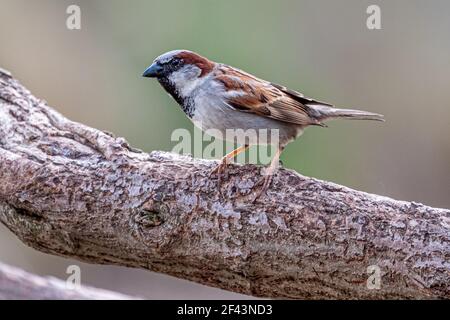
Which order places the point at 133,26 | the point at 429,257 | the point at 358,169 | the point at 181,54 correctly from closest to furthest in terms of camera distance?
1. the point at 429,257
2. the point at 181,54
3. the point at 358,169
4. the point at 133,26

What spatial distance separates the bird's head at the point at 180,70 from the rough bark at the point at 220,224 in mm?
481

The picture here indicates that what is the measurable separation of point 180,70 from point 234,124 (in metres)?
0.44

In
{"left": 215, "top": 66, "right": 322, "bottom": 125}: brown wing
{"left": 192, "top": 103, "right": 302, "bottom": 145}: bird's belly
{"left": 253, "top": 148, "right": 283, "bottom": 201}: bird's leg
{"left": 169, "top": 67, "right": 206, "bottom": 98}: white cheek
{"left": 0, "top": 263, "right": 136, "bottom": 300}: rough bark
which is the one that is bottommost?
{"left": 0, "top": 263, "right": 136, "bottom": 300}: rough bark

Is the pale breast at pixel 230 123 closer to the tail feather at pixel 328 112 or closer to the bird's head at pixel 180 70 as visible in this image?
the bird's head at pixel 180 70

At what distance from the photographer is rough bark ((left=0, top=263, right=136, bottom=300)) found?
371 cm

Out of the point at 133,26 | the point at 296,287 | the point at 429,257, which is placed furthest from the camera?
the point at 133,26

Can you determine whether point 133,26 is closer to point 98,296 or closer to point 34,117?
point 34,117

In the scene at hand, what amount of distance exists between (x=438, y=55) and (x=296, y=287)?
15.5ft

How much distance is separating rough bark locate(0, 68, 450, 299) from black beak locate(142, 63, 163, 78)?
0.46m

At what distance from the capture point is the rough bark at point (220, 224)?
2.92m

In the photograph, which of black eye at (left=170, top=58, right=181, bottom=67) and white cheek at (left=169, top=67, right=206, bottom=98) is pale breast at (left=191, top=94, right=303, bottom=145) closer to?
white cheek at (left=169, top=67, right=206, bottom=98)

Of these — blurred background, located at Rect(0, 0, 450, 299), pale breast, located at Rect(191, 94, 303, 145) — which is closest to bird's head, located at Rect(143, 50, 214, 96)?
pale breast, located at Rect(191, 94, 303, 145)

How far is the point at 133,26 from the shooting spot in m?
7.09
